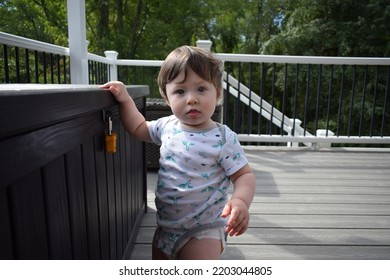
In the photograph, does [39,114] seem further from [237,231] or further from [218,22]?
[218,22]

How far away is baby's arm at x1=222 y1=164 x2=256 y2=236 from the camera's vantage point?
1.06 metres

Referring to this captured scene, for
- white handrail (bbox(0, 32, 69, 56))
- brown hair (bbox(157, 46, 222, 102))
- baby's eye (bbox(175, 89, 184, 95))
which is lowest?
baby's eye (bbox(175, 89, 184, 95))

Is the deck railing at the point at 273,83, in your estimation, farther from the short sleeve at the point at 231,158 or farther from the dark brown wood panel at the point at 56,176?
the short sleeve at the point at 231,158

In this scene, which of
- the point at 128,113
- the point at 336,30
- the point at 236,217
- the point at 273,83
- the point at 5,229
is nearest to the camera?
the point at 5,229

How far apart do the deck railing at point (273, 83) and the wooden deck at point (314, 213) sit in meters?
0.83

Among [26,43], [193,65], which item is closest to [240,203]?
[193,65]

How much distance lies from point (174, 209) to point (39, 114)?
33.0 inches

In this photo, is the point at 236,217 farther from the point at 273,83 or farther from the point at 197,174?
the point at 273,83

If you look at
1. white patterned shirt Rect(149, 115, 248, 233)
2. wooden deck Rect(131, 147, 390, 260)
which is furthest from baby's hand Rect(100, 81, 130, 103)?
wooden deck Rect(131, 147, 390, 260)

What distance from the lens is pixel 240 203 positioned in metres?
1.11

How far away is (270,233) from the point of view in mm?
2066

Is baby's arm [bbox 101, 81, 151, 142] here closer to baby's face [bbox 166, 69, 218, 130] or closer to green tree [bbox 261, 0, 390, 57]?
baby's face [bbox 166, 69, 218, 130]

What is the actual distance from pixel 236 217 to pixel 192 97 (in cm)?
45

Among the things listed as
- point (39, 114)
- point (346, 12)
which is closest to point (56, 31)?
point (346, 12)
